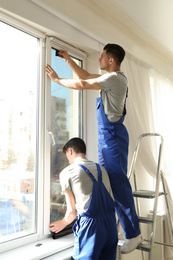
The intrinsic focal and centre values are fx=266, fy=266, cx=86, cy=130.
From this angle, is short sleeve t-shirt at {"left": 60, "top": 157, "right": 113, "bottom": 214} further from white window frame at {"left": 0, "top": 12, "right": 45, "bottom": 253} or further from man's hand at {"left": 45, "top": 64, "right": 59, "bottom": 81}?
man's hand at {"left": 45, "top": 64, "right": 59, "bottom": 81}

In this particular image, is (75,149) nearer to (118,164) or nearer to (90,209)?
(118,164)

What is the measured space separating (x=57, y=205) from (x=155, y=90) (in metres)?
2.12

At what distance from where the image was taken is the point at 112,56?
2.15 meters

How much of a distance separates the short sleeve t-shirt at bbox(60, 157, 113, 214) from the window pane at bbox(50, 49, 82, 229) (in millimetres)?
475

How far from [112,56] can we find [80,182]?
104cm

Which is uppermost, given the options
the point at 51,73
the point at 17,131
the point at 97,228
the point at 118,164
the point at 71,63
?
the point at 71,63

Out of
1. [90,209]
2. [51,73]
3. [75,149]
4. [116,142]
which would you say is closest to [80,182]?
[90,209]

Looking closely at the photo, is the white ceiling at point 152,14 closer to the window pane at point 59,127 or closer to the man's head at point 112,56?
the man's head at point 112,56

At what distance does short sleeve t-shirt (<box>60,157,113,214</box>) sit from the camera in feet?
5.87

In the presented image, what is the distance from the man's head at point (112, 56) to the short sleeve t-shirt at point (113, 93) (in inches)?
5.7

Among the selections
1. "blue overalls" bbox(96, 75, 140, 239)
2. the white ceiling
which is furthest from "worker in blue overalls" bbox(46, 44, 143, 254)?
the white ceiling

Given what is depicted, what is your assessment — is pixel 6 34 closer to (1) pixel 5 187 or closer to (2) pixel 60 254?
(1) pixel 5 187

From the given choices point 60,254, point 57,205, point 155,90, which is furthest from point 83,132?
point 155,90

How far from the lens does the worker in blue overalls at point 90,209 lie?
5.69ft
